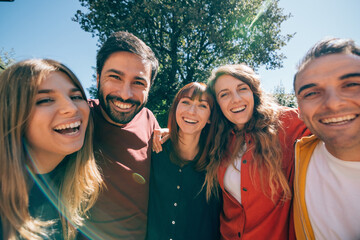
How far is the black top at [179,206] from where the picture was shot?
2430 mm

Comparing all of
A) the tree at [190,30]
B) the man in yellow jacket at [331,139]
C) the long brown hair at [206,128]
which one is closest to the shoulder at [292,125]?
the man in yellow jacket at [331,139]

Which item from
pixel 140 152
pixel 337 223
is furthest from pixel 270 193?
pixel 140 152

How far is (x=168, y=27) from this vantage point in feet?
35.2

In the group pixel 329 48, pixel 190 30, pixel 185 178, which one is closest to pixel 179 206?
pixel 185 178

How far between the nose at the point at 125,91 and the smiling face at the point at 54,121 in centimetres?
63

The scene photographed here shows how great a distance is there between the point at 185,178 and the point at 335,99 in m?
1.98

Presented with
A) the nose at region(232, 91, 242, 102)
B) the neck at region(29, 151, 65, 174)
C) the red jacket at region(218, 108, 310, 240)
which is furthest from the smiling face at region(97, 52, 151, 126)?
the red jacket at region(218, 108, 310, 240)

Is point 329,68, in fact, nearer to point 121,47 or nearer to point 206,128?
point 206,128

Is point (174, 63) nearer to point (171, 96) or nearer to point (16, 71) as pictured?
point (171, 96)

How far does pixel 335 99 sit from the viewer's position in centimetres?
162

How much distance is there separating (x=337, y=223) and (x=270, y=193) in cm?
66

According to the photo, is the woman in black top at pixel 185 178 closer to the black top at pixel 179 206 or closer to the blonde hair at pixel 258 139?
the black top at pixel 179 206

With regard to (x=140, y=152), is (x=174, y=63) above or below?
above

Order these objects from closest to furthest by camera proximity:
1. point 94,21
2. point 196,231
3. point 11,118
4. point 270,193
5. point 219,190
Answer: point 11,118
point 270,193
point 196,231
point 219,190
point 94,21
